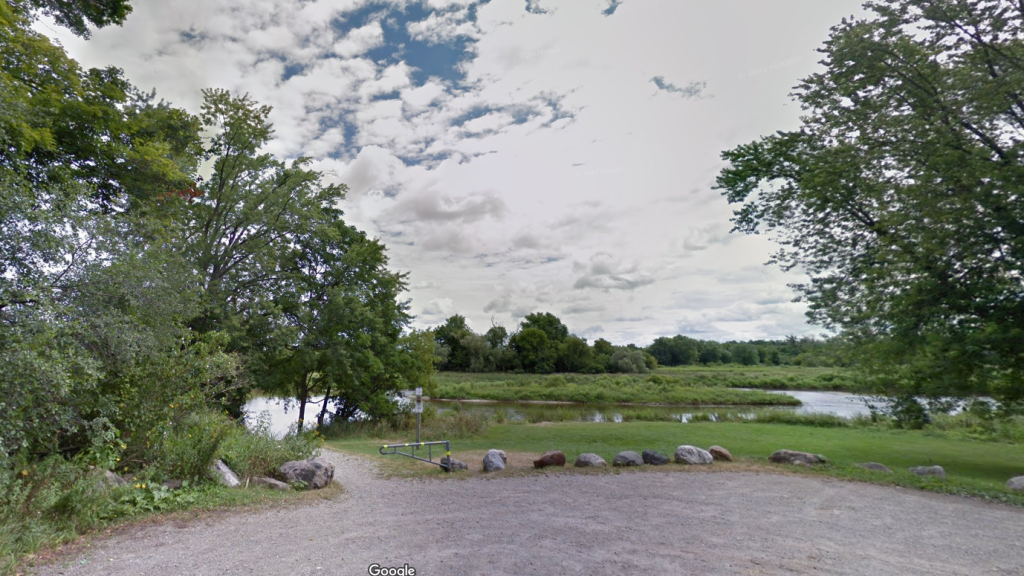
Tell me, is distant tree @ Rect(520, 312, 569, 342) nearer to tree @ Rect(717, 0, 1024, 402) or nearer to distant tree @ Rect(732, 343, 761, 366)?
distant tree @ Rect(732, 343, 761, 366)

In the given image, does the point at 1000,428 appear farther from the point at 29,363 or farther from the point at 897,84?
the point at 29,363

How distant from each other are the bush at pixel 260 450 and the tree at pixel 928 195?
12.7 meters

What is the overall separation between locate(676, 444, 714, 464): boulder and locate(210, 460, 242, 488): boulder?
29.7 ft

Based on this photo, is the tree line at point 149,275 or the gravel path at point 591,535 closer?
the gravel path at point 591,535

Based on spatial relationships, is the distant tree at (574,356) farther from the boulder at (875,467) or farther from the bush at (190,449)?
the bush at (190,449)

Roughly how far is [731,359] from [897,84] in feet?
286

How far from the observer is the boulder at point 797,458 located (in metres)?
11.3

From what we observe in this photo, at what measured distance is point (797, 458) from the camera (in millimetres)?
11359

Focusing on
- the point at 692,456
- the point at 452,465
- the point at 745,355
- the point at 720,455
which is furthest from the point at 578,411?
the point at 745,355

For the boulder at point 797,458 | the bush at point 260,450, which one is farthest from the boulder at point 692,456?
the bush at point 260,450

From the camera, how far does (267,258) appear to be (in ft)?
58.9

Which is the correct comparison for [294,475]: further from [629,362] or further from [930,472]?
[629,362]

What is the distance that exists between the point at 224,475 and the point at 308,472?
4.34 ft

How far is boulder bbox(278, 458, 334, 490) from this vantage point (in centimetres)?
838
